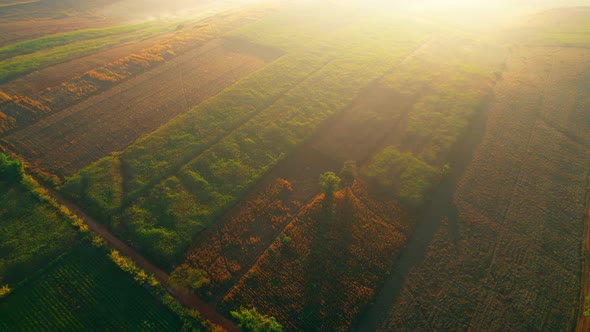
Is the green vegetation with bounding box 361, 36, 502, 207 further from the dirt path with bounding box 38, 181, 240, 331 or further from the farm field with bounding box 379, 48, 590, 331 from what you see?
the dirt path with bounding box 38, 181, 240, 331

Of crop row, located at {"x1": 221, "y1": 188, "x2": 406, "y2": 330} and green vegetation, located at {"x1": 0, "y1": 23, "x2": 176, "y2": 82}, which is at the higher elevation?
green vegetation, located at {"x1": 0, "y1": 23, "x2": 176, "y2": 82}

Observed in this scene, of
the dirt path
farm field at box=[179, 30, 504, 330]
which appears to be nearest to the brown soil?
the dirt path

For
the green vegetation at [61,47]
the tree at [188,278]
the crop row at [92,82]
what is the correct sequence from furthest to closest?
the green vegetation at [61,47]
the crop row at [92,82]
the tree at [188,278]

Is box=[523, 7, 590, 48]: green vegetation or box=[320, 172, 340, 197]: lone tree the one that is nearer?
box=[320, 172, 340, 197]: lone tree

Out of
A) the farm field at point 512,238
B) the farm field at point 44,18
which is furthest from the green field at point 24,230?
the farm field at point 44,18

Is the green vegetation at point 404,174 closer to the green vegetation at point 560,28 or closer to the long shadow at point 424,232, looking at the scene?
the long shadow at point 424,232

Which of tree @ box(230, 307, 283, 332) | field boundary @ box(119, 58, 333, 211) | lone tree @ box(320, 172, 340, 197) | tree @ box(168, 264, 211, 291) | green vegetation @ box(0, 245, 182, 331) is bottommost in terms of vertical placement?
green vegetation @ box(0, 245, 182, 331)

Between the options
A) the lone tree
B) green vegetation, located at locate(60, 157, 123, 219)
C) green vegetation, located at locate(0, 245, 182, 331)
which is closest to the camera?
green vegetation, located at locate(0, 245, 182, 331)
